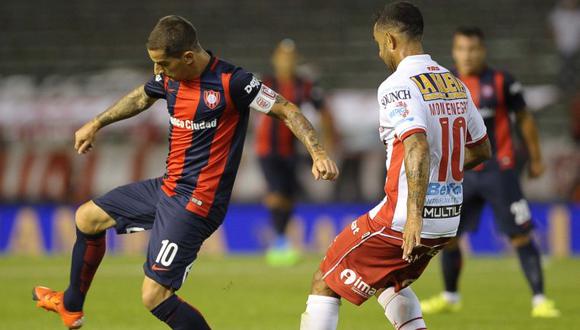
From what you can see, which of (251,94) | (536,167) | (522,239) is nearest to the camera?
(251,94)

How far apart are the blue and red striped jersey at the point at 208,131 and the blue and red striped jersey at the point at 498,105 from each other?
336cm

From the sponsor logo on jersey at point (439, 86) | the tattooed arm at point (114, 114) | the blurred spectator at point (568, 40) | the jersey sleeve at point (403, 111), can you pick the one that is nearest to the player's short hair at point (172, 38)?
the tattooed arm at point (114, 114)

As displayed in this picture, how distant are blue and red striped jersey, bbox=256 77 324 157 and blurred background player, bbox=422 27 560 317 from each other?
4.59 metres

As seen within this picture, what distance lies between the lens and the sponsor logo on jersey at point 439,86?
582 cm

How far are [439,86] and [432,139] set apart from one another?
0.93ft

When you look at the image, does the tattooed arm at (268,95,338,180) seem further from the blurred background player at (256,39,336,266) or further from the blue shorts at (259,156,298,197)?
the blue shorts at (259,156,298,197)

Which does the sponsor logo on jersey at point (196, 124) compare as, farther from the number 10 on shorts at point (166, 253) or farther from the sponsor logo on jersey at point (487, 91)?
the sponsor logo on jersey at point (487, 91)

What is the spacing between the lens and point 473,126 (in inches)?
245

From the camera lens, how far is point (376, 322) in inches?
347

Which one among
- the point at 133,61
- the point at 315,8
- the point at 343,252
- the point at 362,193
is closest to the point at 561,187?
the point at 362,193

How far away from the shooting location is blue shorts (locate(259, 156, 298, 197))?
1425 cm

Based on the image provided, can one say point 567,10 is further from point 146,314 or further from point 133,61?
point 146,314

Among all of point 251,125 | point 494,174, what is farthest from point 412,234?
point 251,125

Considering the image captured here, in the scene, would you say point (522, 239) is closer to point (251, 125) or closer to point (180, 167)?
point (180, 167)
